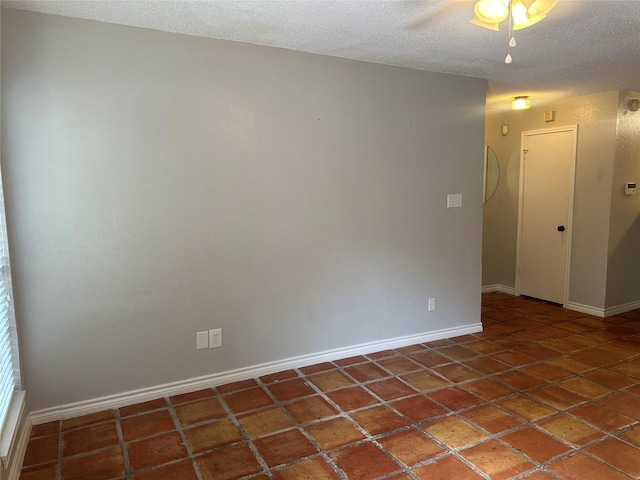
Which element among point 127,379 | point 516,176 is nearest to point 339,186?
point 127,379

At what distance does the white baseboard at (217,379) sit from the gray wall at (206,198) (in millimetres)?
57

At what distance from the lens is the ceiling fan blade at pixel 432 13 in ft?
7.47

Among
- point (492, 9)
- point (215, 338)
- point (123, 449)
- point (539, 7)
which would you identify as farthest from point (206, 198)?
point (539, 7)

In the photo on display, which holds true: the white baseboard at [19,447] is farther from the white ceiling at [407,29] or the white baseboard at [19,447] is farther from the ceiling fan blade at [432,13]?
the ceiling fan blade at [432,13]

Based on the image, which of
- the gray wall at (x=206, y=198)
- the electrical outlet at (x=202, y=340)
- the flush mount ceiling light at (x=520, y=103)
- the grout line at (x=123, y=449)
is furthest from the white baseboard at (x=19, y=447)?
the flush mount ceiling light at (x=520, y=103)

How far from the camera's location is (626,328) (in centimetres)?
422

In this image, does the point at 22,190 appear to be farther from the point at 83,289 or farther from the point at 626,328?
the point at 626,328

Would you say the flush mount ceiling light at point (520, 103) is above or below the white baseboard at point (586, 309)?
above

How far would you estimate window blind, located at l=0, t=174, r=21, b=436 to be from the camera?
215 cm

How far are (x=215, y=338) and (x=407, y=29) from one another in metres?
2.30

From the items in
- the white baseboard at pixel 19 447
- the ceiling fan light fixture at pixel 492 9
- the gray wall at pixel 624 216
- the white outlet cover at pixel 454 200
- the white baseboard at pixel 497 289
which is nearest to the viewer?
the ceiling fan light fixture at pixel 492 9

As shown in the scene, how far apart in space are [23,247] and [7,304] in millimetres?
320

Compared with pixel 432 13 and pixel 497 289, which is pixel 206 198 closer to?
pixel 432 13

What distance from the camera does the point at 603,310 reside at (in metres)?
4.57
